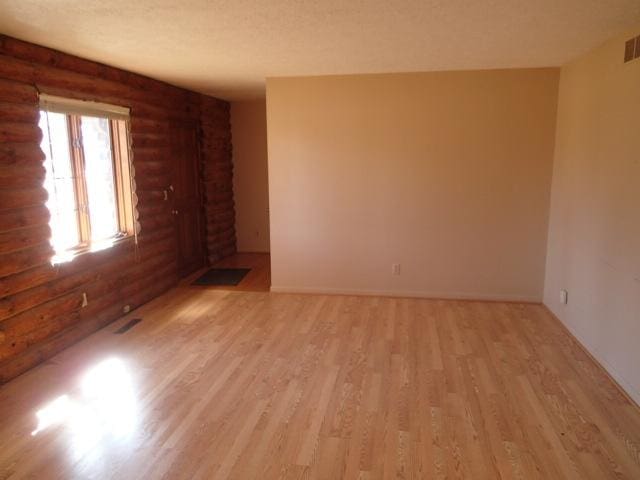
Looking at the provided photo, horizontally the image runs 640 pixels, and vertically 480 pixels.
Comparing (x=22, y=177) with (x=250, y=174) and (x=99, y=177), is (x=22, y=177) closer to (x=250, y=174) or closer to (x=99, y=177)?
(x=99, y=177)

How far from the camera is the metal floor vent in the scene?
414cm

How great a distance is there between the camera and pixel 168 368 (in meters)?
3.42

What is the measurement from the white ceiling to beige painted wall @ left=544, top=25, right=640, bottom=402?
0.31 metres

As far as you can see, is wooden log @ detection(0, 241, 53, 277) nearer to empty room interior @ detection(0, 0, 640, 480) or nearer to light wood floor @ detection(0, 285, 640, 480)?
empty room interior @ detection(0, 0, 640, 480)

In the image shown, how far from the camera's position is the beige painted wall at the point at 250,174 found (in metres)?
7.15

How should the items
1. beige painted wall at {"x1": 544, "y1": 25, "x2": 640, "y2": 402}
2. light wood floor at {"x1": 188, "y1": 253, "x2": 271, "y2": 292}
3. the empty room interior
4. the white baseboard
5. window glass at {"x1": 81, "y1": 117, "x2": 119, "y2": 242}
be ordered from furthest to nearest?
1. light wood floor at {"x1": 188, "y1": 253, "x2": 271, "y2": 292}
2. the white baseboard
3. window glass at {"x1": 81, "y1": 117, "x2": 119, "y2": 242}
4. beige painted wall at {"x1": 544, "y1": 25, "x2": 640, "y2": 402}
5. the empty room interior

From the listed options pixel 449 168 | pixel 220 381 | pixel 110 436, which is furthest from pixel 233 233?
pixel 110 436

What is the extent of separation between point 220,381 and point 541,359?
2.42 m

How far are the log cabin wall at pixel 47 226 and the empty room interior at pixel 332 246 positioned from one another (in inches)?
0.9

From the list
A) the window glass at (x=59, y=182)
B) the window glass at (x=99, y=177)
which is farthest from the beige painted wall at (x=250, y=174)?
the window glass at (x=59, y=182)

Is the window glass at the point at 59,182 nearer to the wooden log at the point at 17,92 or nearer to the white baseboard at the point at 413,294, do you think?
the wooden log at the point at 17,92

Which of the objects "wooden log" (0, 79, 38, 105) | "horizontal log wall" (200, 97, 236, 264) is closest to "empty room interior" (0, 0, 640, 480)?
"wooden log" (0, 79, 38, 105)

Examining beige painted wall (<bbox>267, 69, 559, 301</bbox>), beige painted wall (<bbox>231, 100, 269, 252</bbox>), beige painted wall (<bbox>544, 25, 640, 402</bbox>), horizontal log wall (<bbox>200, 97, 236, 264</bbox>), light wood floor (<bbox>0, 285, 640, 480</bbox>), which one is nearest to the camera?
light wood floor (<bbox>0, 285, 640, 480</bbox>)

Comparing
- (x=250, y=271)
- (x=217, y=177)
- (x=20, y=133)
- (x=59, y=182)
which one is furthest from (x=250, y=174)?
(x=20, y=133)
